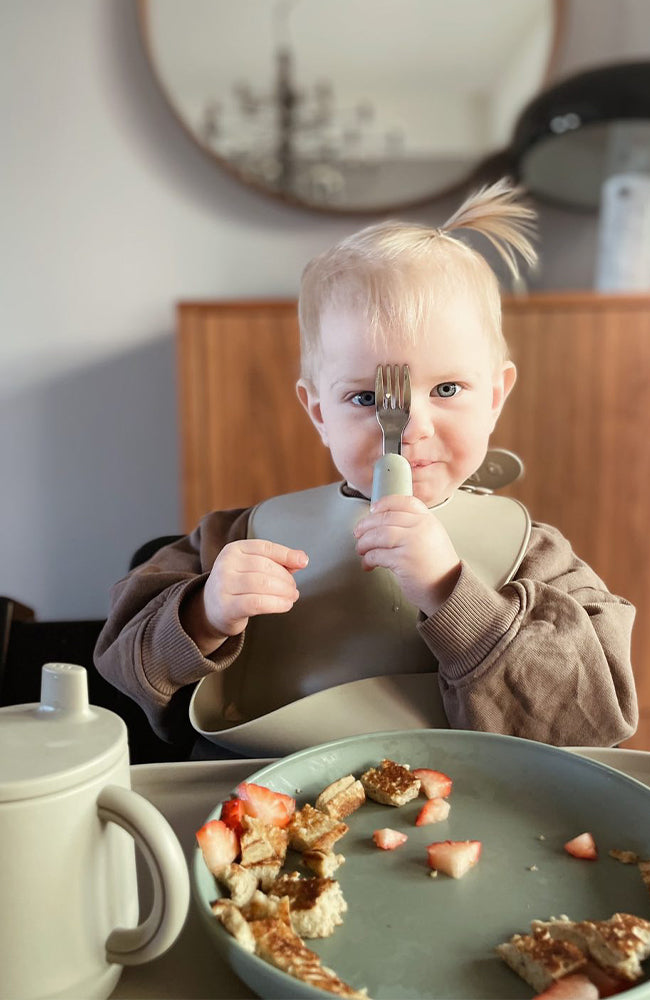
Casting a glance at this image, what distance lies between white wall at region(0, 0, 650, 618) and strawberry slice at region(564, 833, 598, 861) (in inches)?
A: 73.6

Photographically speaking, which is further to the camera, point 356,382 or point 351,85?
point 351,85

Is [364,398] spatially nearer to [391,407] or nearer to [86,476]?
[391,407]

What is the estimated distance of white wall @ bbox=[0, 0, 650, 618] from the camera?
2.12 meters

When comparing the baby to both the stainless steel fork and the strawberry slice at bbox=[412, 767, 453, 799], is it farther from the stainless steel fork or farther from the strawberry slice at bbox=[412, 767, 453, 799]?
the strawberry slice at bbox=[412, 767, 453, 799]

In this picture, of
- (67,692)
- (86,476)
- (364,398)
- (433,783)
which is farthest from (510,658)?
(86,476)

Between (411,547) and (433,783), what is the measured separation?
0.63 feet

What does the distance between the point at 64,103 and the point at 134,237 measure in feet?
1.15

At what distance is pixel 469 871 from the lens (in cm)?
48

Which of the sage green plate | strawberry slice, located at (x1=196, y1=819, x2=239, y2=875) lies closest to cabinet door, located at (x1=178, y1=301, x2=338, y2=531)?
the sage green plate

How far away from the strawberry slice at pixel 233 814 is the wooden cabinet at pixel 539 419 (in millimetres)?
1400

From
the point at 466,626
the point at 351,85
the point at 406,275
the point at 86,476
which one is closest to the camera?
the point at 466,626

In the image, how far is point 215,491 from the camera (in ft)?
6.19

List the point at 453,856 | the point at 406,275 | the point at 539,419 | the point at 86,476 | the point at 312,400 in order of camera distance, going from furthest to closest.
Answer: the point at 86,476 < the point at 539,419 < the point at 312,400 < the point at 406,275 < the point at 453,856

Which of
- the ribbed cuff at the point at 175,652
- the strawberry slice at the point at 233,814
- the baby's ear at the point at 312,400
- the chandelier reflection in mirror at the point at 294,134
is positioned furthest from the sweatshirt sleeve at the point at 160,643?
the chandelier reflection in mirror at the point at 294,134
